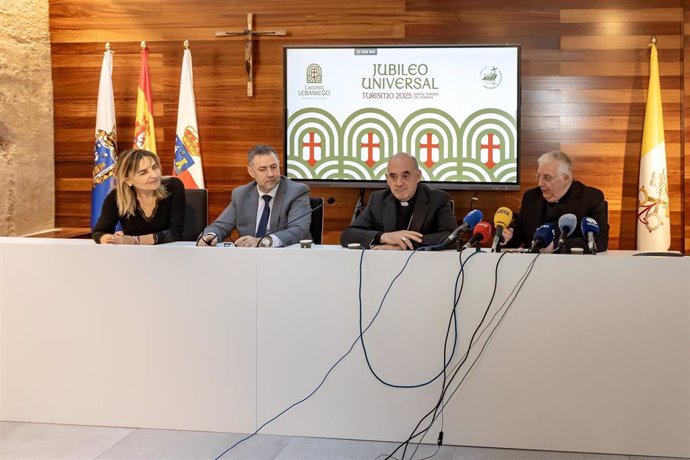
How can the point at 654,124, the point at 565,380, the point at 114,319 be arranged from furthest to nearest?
1. the point at 654,124
2. the point at 114,319
3. the point at 565,380

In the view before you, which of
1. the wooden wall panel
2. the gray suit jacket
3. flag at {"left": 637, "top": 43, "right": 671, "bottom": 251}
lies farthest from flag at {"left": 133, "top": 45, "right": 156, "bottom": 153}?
flag at {"left": 637, "top": 43, "right": 671, "bottom": 251}

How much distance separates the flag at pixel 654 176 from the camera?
534cm

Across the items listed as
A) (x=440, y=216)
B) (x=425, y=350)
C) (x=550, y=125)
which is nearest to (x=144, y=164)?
(x=440, y=216)

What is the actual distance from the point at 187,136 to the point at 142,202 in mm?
1913

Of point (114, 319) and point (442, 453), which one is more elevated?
point (114, 319)

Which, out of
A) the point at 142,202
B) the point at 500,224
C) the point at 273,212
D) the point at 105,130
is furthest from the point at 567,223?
the point at 105,130

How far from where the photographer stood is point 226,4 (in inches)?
229

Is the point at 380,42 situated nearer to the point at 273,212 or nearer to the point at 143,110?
the point at 143,110

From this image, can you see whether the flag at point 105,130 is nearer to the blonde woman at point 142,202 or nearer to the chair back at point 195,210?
the chair back at point 195,210

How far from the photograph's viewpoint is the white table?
2.88 metres

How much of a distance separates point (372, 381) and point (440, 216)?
1.03m

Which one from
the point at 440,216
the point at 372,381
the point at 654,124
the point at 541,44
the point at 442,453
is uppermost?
the point at 541,44

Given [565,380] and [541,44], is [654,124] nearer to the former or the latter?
[541,44]

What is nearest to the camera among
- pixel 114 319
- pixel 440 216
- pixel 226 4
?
pixel 114 319
